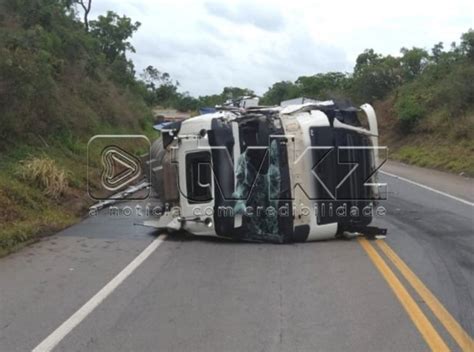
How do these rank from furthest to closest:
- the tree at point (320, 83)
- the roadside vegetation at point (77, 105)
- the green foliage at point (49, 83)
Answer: the tree at point (320, 83) < the green foliage at point (49, 83) < the roadside vegetation at point (77, 105)

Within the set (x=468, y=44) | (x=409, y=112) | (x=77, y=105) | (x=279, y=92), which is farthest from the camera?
(x=279, y=92)

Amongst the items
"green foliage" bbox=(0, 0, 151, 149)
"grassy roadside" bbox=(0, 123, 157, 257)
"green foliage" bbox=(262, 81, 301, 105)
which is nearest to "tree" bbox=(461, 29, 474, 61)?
"green foliage" bbox=(0, 0, 151, 149)

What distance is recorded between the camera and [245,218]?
10.2 m

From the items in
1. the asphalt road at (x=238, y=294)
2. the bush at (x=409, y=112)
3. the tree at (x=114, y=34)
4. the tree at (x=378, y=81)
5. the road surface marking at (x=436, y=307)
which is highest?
the tree at (x=114, y=34)

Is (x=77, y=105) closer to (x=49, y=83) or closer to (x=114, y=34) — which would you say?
(x=49, y=83)

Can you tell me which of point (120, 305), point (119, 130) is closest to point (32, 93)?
point (120, 305)

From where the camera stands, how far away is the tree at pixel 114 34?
48.8 m

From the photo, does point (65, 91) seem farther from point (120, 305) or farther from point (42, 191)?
point (120, 305)

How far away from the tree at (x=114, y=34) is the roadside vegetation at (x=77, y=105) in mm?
78

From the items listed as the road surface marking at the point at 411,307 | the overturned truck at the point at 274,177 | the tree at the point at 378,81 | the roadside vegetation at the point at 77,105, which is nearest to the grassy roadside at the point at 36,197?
the roadside vegetation at the point at 77,105

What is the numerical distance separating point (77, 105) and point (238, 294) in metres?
19.7

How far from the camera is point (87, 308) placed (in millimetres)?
6676

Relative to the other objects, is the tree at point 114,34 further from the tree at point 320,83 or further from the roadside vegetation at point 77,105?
the tree at point 320,83

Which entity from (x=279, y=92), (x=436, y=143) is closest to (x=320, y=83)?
(x=279, y=92)
